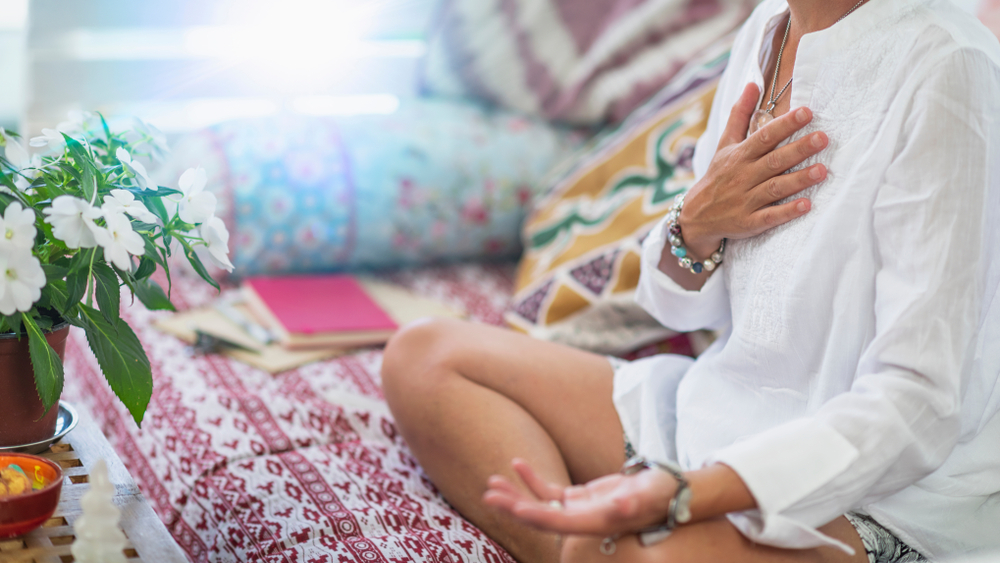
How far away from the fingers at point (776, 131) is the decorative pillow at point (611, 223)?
1.77ft

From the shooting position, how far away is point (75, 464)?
78 cm

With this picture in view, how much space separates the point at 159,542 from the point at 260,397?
0.54 metres

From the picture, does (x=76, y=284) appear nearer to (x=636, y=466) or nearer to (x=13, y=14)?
(x=636, y=466)

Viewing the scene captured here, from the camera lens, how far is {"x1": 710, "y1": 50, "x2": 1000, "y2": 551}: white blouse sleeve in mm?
667

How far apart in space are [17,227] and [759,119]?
0.69 metres

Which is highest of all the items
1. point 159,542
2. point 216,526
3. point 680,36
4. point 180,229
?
point 680,36

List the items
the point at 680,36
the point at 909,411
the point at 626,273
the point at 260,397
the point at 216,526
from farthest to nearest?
the point at 680,36
the point at 626,273
the point at 260,397
the point at 216,526
the point at 909,411

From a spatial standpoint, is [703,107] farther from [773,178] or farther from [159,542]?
[159,542]

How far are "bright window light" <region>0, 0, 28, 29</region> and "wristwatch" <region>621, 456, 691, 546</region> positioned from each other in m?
1.90

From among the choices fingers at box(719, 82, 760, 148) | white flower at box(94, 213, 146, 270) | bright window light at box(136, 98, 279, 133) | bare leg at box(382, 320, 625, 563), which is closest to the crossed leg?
bare leg at box(382, 320, 625, 563)

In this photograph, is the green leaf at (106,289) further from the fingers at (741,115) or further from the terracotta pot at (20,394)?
the fingers at (741,115)

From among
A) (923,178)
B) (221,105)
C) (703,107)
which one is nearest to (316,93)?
(221,105)

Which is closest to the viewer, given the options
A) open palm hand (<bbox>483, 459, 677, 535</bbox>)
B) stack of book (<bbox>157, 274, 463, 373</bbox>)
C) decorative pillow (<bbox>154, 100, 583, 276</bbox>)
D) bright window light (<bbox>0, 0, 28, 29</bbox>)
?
open palm hand (<bbox>483, 459, 677, 535</bbox>)

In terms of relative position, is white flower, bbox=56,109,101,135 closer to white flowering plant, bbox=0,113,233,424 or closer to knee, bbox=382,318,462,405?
white flowering plant, bbox=0,113,233,424
